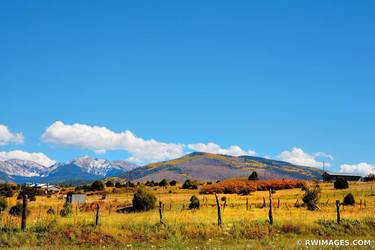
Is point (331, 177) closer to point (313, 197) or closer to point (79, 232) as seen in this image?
point (313, 197)

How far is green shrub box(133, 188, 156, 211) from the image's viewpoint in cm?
6041

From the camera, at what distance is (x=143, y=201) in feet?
198

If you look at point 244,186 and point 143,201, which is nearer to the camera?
point 143,201

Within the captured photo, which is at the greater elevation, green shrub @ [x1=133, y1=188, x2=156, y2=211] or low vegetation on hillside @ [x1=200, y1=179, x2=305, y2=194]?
low vegetation on hillside @ [x1=200, y1=179, x2=305, y2=194]

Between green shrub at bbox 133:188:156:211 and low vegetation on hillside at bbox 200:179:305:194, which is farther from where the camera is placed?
low vegetation on hillside at bbox 200:179:305:194

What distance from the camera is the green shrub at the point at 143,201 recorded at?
198 feet

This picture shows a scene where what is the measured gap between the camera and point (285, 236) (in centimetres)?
3128

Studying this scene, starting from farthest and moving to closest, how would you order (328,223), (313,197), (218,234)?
(313,197) → (328,223) → (218,234)

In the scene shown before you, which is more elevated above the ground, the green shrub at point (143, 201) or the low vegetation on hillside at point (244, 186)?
the low vegetation on hillside at point (244, 186)

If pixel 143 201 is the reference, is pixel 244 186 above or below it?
above

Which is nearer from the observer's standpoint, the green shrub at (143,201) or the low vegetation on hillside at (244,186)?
the green shrub at (143,201)

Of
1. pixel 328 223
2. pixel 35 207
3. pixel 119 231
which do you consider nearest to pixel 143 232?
pixel 119 231

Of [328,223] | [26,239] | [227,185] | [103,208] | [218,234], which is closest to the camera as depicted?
[26,239]

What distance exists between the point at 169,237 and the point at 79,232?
5.60m
